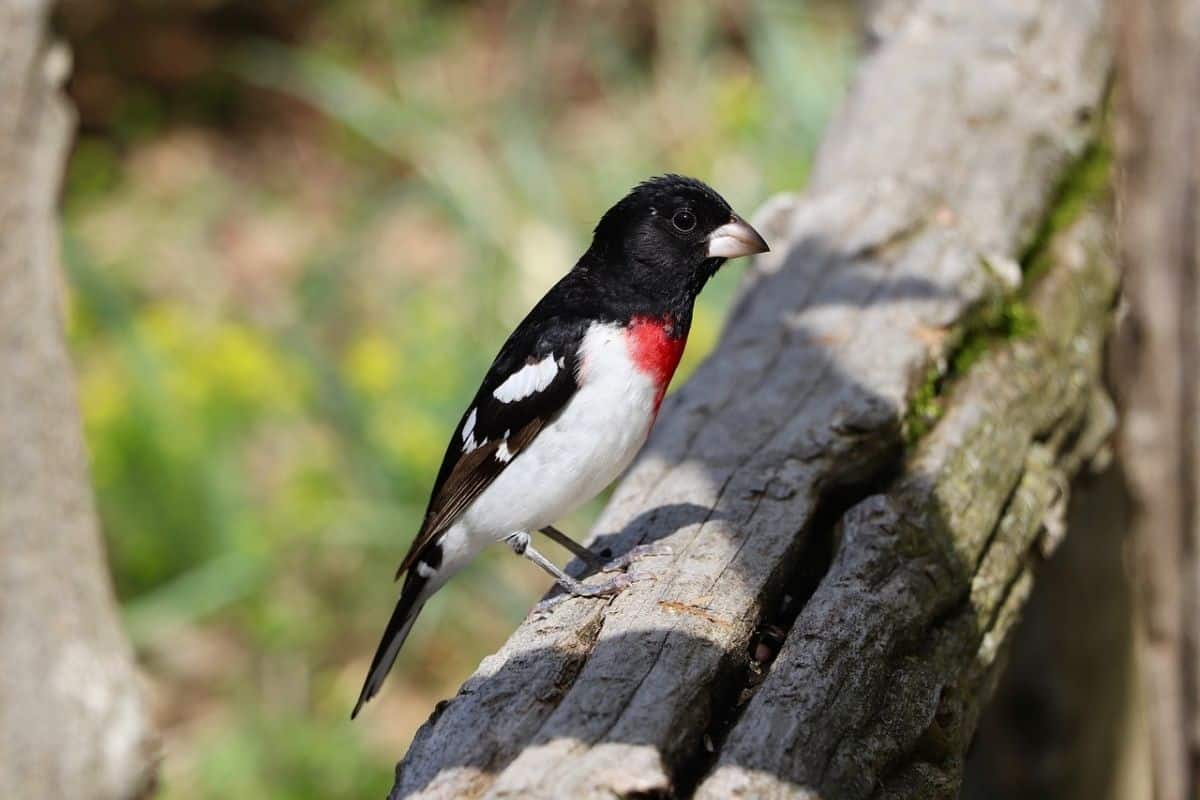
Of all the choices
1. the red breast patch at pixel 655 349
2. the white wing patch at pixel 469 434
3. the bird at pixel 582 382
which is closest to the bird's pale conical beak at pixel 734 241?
the bird at pixel 582 382

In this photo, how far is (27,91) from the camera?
9.26ft

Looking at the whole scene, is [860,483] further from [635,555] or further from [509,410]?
[509,410]

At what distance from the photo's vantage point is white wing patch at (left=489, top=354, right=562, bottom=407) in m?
2.82

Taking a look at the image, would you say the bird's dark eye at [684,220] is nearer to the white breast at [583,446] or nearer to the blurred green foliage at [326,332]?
the white breast at [583,446]

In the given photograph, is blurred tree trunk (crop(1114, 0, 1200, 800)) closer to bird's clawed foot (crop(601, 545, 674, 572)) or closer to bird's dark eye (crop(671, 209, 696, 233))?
bird's dark eye (crop(671, 209, 696, 233))

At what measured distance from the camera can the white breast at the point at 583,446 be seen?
2.73m

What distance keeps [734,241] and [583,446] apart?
0.54 m

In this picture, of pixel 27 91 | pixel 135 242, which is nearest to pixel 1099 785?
pixel 27 91

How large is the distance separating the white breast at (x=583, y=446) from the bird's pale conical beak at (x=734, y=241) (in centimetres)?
29

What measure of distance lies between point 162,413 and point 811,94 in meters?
2.68

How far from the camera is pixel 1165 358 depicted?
3684 mm

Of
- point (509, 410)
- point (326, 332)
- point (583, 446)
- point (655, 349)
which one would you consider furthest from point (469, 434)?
point (326, 332)

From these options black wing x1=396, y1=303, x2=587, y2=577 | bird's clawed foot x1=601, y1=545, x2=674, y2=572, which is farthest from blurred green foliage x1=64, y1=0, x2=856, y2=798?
bird's clawed foot x1=601, y1=545, x2=674, y2=572

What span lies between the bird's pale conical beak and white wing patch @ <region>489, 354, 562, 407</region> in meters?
0.41
